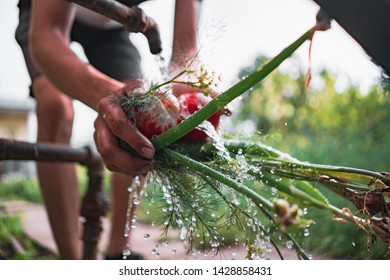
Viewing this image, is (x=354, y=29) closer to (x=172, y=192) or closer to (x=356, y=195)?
(x=356, y=195)

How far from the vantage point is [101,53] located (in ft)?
6.19

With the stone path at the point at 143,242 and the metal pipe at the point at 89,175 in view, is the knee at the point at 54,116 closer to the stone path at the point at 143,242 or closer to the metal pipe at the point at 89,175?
the metal pipe at the point at 89,175

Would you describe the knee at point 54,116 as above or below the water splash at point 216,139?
above

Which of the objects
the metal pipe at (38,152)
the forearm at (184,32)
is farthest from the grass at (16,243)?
the forearm at (184,32)

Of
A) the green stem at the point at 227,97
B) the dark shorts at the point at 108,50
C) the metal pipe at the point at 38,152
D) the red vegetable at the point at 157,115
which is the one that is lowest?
the green stem at the point at 227,97

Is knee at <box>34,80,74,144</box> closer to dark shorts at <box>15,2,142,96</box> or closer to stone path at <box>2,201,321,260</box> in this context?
dark shorts at <box>15,2,142,96</box>

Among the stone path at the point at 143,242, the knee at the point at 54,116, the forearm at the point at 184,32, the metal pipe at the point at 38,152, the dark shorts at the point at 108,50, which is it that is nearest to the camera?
the forearm at the point at 184,32

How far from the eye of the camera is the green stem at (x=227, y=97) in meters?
0.62

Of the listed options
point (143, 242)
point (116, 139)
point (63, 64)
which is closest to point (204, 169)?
point (116, 139)

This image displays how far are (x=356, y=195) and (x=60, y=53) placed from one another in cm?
70

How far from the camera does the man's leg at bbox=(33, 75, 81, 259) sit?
5.82 ft

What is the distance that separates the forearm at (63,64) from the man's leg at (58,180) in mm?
661

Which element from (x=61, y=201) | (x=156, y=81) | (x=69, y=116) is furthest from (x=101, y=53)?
(x=156, y=81)
